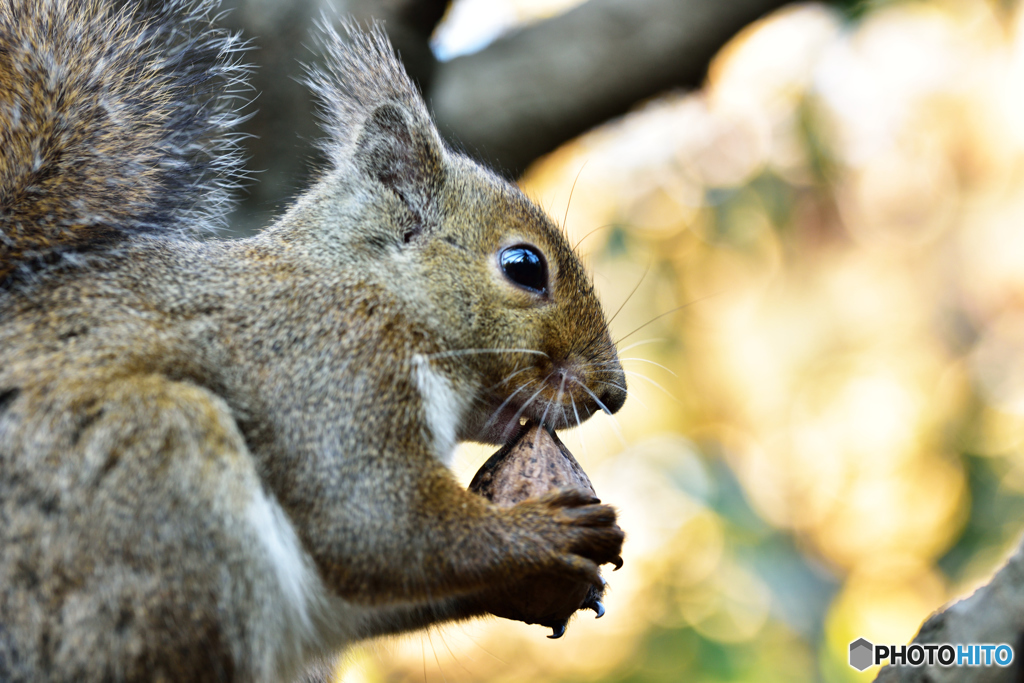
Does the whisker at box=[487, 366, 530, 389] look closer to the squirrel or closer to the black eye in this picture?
the squirrel

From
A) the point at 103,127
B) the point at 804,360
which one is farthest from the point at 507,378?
the point at 804,360

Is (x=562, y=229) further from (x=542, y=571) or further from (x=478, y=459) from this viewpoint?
(x=542, y=571)

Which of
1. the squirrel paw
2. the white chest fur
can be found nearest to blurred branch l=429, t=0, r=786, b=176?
the white chest fur

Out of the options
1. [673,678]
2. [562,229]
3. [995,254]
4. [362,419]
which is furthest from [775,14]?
[995,254]

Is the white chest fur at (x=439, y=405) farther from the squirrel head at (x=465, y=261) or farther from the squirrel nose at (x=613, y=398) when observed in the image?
the squirrel nose at (x=613, y=398)

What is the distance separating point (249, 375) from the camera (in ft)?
5.28

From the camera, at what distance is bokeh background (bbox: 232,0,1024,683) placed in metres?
4.37

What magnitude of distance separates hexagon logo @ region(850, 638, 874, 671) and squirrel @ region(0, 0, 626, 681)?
0.56m

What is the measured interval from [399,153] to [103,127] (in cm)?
69

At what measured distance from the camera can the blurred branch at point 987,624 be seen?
1091 mm

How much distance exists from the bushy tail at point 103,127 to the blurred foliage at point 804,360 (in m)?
1.93

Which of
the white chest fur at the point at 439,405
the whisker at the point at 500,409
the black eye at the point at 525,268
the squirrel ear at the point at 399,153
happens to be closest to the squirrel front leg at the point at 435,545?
the white chest fur at the point at 439,405

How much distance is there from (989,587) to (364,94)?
1810 millimetres

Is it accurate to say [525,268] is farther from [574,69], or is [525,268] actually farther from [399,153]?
[574,69]
